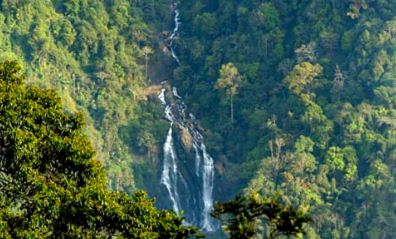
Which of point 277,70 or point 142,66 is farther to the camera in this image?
point 142,66

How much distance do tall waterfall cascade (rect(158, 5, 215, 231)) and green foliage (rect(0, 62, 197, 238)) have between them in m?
36.1

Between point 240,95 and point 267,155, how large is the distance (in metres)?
5.44

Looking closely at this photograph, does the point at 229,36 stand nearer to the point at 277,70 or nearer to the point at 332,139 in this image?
the point at 277,70

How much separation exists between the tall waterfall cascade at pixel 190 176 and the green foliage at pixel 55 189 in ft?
118

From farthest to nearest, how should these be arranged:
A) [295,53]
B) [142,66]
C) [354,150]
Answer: [142,66] → [295,53] → [354,150]

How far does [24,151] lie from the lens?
16.5 m

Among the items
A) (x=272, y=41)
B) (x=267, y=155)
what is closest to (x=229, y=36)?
(x=272, y=41)

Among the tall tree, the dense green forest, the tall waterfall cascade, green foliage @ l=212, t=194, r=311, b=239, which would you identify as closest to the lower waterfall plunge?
the tall waterfall cascade

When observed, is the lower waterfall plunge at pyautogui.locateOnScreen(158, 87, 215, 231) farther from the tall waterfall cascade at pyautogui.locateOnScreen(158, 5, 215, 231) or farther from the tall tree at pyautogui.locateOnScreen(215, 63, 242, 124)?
the tall tree at pyautogui.locateOnScreen(215, 63, 242, 124)

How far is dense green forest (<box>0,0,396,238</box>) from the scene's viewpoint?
4925cm

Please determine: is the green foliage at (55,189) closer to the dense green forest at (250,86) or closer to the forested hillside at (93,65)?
the dense green forest at (250,86)

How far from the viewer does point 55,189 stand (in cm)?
1653

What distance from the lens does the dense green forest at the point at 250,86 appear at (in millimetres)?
49250

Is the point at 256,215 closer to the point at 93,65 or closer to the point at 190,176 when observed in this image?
the point at 190,176
